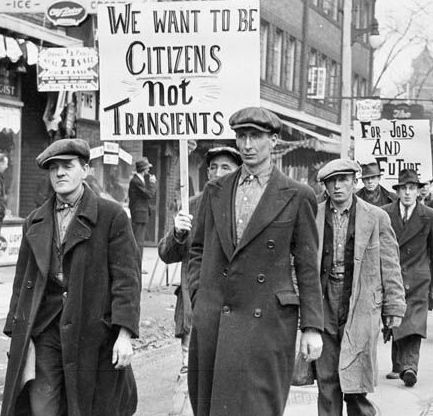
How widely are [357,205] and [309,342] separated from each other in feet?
7.16

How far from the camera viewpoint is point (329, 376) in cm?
742

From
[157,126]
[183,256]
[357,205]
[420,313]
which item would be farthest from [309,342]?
[420,313]

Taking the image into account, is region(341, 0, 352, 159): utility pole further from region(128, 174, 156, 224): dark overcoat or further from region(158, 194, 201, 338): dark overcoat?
region(158, 194, 201, 338): dark overcoat

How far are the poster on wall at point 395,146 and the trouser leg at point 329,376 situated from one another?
8429 millimetres

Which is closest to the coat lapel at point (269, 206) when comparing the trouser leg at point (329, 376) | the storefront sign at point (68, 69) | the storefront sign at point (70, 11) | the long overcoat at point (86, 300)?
the long overcoat at point (86, 300)

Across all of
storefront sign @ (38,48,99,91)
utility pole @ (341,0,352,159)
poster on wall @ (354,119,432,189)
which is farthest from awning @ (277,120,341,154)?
storefront sign @ (38,48,99,91)

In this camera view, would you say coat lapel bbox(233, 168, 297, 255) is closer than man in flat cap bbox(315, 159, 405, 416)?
Yes

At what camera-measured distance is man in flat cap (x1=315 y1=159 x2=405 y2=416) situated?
7.33 metres

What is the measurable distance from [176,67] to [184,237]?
159cm

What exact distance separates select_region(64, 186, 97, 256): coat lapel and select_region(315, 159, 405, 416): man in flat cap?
214 cm

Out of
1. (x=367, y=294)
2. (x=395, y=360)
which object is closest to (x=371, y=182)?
(x=395, y=360)

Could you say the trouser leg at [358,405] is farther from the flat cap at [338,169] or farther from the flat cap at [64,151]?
the flat cap at [64,151]

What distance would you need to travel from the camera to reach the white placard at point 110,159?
70.8ft

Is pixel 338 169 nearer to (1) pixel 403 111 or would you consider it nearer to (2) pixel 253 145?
(2) pixel 253 145
